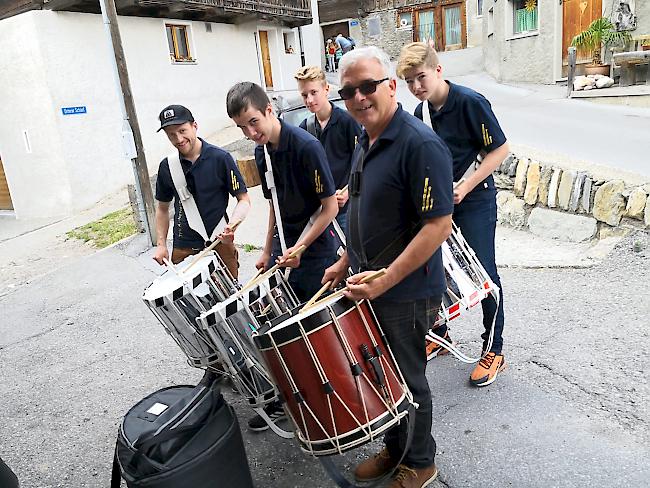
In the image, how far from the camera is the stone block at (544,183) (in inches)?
222

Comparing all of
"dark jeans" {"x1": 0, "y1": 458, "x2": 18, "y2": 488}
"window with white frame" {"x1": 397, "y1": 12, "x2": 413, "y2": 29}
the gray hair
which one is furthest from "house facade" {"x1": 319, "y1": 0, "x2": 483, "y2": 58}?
"dark jeans" {"x1": 0, "y1": 458, "x2": 18, "y2": 488}

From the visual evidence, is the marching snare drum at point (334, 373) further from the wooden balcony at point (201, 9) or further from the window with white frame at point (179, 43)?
the window with white frame at point (179, 43)

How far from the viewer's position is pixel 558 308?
13.4 ft

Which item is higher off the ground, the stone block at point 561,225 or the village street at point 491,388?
the stone block at point 561,225

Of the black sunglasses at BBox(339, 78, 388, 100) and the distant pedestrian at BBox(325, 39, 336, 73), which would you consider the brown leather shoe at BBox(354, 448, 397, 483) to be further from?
the distant pedestrian at BBox(325, 39, 336, 73)

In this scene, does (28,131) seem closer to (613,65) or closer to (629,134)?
(629,134)

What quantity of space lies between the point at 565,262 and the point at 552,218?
85 cm

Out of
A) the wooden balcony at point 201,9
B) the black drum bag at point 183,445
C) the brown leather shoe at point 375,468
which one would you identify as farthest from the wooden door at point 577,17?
the black drum bag at point 183,445

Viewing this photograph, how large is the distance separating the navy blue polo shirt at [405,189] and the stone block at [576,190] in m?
3.67

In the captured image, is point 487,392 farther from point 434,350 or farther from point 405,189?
point 405,189

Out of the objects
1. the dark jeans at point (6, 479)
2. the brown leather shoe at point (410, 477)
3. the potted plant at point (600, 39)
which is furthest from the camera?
the potted plant at point (600, 39)

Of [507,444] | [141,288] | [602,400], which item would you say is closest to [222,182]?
[507,444]

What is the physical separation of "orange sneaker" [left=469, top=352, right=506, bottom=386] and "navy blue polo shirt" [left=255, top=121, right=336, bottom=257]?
1111 millimetres

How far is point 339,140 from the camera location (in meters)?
4.08
